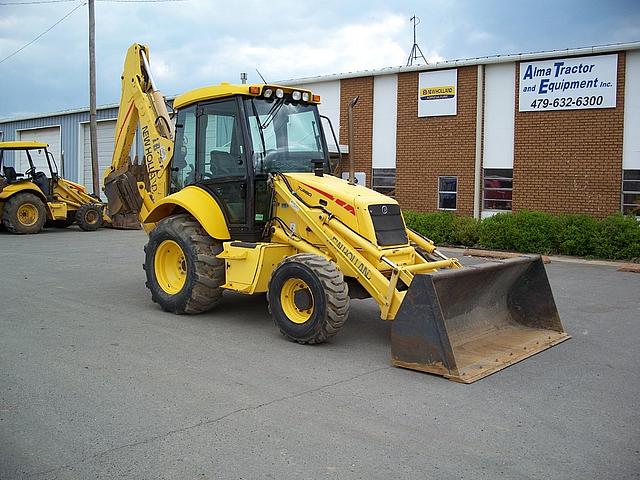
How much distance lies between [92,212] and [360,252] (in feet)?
52.6

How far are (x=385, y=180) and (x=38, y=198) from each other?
1038cm

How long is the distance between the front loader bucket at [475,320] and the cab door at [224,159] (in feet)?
9.03

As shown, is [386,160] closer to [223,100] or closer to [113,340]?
[223,100]

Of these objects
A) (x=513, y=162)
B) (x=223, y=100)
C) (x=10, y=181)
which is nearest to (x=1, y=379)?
(x=223, y=100)

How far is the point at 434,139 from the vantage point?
19.1 m

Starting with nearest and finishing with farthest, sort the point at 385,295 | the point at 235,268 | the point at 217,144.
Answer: the point at 385,295, the point at 235,268, the point at 217,144

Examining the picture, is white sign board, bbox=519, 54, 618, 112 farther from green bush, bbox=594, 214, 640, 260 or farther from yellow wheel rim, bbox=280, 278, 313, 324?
yellow wheel rim, bbox=280, 278, 313, 324

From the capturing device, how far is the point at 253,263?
7.93 m

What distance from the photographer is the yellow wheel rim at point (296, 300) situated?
23.8 ft

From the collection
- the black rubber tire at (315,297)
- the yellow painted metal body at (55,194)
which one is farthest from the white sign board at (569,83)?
the yellow painted metal body at (55,194)

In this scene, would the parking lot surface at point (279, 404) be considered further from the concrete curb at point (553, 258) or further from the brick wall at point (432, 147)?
the brick wall at point (432, 147)

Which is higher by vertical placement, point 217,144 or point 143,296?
point 217,144

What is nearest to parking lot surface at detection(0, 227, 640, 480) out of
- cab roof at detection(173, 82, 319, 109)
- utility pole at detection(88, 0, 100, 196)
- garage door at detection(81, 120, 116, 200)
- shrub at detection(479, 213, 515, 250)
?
cab roof at detection(173, 82, 319, 109)

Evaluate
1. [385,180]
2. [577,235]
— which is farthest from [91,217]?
[577,235]
